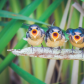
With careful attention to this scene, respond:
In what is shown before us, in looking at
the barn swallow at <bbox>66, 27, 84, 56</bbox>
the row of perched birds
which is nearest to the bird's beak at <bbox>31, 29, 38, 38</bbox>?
the row of perched birds

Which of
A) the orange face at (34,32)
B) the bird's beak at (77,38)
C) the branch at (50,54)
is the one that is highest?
the orange face at (34,32)

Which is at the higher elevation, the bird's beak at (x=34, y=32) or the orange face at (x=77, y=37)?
the bird's beak at (x=34, y=32)

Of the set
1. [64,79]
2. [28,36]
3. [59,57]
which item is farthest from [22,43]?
[64,79]

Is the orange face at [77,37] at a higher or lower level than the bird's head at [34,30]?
lower

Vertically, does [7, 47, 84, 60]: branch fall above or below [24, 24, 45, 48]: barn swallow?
below

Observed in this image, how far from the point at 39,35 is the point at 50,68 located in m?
0.23

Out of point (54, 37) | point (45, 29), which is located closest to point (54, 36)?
point (54, 37)

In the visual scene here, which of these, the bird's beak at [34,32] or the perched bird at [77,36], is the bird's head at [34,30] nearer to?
the bird's beak at [34,32]

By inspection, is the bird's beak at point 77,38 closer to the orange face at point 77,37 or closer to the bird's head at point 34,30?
the orange face at point 77,37

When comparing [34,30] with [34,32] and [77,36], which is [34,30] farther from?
[77,36]

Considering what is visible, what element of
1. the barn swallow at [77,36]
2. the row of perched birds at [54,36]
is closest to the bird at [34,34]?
the row of perched birds at [54,36]

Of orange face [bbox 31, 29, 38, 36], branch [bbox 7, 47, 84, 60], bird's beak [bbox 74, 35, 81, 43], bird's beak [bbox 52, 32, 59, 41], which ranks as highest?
orange face [bbox 31, 29, 38, 36]

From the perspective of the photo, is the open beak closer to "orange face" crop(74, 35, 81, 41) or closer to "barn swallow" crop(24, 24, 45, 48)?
"barn swallow" crop(24, 24, 45, 48)

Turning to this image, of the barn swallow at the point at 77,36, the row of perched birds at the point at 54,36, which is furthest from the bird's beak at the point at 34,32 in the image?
the barn swallow at the point at 77,36
